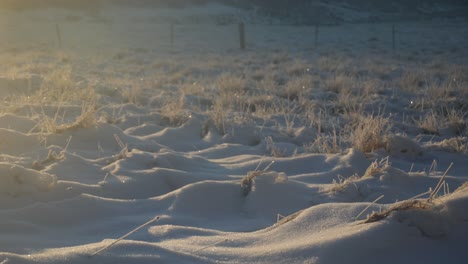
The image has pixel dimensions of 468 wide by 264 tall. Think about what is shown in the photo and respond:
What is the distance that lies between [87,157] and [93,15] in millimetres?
42888

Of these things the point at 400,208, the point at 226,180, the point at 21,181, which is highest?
the point at 400,208

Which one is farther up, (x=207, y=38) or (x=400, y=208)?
(x=400, y=208)

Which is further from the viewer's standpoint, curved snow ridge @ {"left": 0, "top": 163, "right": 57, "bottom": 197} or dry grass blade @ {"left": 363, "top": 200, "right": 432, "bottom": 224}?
curved snow ridge @ {"left": 0, "top": 163, "right": 57, "bottom": 197}

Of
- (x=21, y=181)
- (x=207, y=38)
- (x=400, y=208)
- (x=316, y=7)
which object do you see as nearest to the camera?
(x=400, y=208)

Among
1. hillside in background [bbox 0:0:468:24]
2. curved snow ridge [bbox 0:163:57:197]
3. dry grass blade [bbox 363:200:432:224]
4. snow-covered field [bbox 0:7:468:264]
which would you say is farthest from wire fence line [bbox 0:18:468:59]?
dry grass blade [bbox 363:200:432:224]

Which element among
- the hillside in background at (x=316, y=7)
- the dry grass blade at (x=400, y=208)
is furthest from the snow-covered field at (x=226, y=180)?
the hillside in background at (x=316, y=7)

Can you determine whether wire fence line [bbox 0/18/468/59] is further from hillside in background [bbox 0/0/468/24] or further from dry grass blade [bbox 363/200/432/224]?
dry grass blade [bbox 363/200/432/224]

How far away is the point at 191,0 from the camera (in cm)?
5341

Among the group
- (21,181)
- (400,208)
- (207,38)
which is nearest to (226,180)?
(21,181)

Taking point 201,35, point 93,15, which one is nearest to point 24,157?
point 201,35

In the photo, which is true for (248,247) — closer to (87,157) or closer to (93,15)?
(87,157)

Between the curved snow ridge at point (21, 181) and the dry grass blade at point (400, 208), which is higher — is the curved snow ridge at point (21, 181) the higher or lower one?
the lower one

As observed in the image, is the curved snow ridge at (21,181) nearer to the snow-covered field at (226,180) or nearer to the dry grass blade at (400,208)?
the snow-covered field at (226,180)

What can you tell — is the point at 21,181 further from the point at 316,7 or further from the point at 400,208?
the point at 316,7
